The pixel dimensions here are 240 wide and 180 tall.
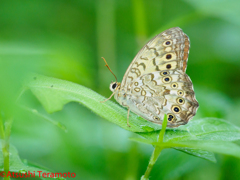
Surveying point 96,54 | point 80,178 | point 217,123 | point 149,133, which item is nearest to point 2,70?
point 149,133

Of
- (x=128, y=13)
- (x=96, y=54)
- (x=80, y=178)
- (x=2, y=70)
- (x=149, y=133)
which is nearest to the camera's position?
(x=2, y=70)

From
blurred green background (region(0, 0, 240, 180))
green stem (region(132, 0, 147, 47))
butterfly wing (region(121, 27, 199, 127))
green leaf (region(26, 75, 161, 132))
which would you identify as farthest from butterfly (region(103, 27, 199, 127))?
green stem (region(132, 0, 147, 47))

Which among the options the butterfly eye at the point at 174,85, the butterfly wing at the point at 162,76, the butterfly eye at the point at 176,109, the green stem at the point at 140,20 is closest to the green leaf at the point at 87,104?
the butterfly eye at the point at 176,109

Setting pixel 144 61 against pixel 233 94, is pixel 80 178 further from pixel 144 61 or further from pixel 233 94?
pixel 233 94

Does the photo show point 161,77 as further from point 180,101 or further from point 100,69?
point 100,69

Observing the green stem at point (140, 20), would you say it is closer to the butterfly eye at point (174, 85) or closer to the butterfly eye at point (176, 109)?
the butterfly eye at point (174, 85)

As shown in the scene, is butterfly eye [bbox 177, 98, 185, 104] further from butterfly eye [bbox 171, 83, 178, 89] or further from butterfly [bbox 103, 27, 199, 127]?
butterfly eye [bbox 171, 83, 178, 89]
